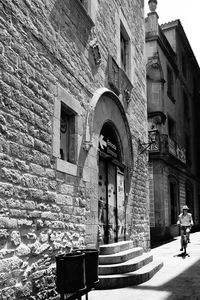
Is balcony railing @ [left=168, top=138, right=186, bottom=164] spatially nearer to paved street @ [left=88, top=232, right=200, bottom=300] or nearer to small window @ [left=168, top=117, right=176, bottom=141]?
small window @ [left=168, top=117, right=176, bottom=141]

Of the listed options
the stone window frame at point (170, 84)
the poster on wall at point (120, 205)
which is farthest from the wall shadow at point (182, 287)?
the stone window frame at point (170, 84)

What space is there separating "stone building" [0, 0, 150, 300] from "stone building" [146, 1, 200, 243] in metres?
6.70

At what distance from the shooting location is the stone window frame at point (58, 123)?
5.50m

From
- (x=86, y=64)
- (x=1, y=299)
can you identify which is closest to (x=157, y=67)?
(x=86, y=64)

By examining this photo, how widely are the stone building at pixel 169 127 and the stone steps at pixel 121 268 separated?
8.62m

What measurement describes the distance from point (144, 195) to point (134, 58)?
420cm

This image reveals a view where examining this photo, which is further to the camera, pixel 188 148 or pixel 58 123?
pixel 188 148

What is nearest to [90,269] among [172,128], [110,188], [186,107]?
[110,188]

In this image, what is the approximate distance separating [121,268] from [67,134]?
2638mm

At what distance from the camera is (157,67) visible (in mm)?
17625

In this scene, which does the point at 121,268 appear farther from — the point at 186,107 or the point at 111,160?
the point at 186,107

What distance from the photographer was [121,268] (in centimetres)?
646

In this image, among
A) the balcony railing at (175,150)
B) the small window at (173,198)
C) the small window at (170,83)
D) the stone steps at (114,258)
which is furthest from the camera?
the small window at (170,83)

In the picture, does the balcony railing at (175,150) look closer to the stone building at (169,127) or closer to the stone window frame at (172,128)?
the stone building at (169,127)
